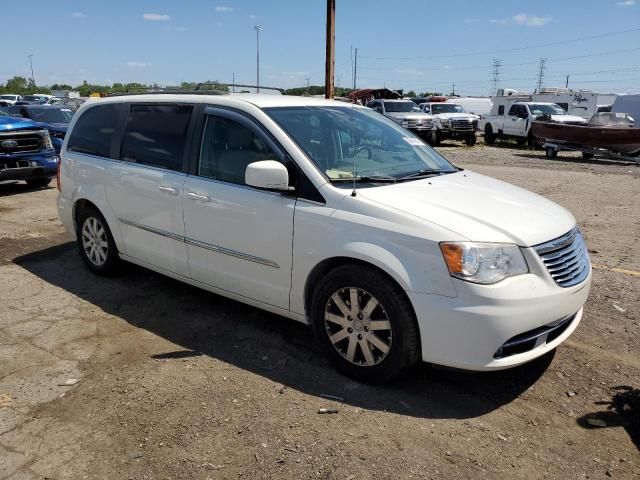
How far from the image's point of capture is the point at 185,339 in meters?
4.12

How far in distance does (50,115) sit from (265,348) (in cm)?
1273

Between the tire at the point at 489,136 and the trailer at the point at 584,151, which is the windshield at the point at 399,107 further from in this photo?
the trailer at the point at 584,151

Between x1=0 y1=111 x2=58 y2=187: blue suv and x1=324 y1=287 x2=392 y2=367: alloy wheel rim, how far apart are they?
8.57 m

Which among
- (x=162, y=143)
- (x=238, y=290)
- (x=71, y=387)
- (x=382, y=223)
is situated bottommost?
(x=71, y=387)

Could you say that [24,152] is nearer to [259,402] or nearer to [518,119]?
[259,402]

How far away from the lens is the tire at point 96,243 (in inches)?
205

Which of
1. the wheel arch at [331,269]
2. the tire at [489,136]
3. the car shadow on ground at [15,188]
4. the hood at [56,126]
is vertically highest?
the hood at [56,126]

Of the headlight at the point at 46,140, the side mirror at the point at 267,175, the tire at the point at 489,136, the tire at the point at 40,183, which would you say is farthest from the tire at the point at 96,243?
the tire at the point at 489,136

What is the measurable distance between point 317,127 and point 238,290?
1355 mm

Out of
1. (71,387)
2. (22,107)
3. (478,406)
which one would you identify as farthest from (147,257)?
(22,107)

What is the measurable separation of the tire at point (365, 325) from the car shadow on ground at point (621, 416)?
42.2 inches

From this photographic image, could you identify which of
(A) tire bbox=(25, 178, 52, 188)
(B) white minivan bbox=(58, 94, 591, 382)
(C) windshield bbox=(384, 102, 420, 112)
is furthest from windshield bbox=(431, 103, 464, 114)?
(B) white minivan bbox=(58, 94, 591, 382)

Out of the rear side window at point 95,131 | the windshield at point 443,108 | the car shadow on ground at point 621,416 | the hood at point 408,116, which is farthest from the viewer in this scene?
the windshield at point 443,108

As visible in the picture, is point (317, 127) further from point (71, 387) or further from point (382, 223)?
point (71, 387)
